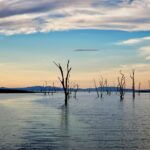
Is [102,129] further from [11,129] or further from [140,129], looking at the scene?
[11,129]

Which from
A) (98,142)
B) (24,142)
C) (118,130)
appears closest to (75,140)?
(98,142)

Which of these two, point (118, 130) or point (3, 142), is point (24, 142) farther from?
point (118, 130)

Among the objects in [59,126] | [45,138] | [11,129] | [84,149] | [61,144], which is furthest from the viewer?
[59,126]

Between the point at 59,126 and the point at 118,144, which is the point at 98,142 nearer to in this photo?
the point at 118,144

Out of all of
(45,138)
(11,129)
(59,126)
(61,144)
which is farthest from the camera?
(59,126)

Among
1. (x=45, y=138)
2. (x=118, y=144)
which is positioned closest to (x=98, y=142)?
(x=118, y=144)

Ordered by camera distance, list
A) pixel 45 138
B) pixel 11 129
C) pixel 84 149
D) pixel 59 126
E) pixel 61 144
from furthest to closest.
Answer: pixel 59 126
pixel 11 129
pixel 45 138
pixel 61 144
pixel 84 149

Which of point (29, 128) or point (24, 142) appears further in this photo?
point (29, 128)

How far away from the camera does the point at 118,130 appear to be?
89.1 feet

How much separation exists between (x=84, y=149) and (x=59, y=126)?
1034cm

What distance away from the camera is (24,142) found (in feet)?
70.3

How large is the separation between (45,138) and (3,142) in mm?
2727

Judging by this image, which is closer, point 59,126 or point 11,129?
point 11,129

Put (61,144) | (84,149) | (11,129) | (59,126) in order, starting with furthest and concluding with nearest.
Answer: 1. (59,126)
2. (11,129)
3. (61,144)
4. (84,149)
